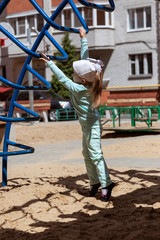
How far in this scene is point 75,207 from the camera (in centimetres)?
420

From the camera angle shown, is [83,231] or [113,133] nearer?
[83,231]

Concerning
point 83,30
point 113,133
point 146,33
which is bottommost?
point 113,133

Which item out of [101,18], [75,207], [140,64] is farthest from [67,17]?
[75,207]

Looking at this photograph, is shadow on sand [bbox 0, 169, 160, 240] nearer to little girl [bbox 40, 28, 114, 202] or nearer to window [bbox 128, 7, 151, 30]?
little girl [bbox 40, 28, 114, 202]

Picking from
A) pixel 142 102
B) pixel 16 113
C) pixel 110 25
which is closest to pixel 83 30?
pixel 16 113

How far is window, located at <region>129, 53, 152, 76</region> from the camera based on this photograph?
26.4 meters

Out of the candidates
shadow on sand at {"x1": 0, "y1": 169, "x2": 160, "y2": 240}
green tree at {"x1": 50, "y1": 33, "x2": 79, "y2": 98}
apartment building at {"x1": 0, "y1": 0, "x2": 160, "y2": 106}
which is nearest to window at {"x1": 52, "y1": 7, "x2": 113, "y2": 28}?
apartment building at {"x1": 0, "y1": 0, "x2": 160, "y2": 106}

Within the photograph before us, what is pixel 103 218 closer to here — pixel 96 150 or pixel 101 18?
pixel 96 150

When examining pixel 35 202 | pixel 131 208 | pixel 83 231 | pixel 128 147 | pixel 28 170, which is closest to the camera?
pixel 83 231

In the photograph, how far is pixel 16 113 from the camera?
22.5 m

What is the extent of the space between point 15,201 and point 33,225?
2.98 feet

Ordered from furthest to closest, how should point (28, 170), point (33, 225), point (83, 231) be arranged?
point (28, 170) → point (33, 225) → point (83, 231)

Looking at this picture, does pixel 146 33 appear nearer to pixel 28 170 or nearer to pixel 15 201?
pixel 28 170

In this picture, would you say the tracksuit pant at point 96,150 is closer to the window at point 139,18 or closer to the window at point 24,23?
the window at point 139,18
